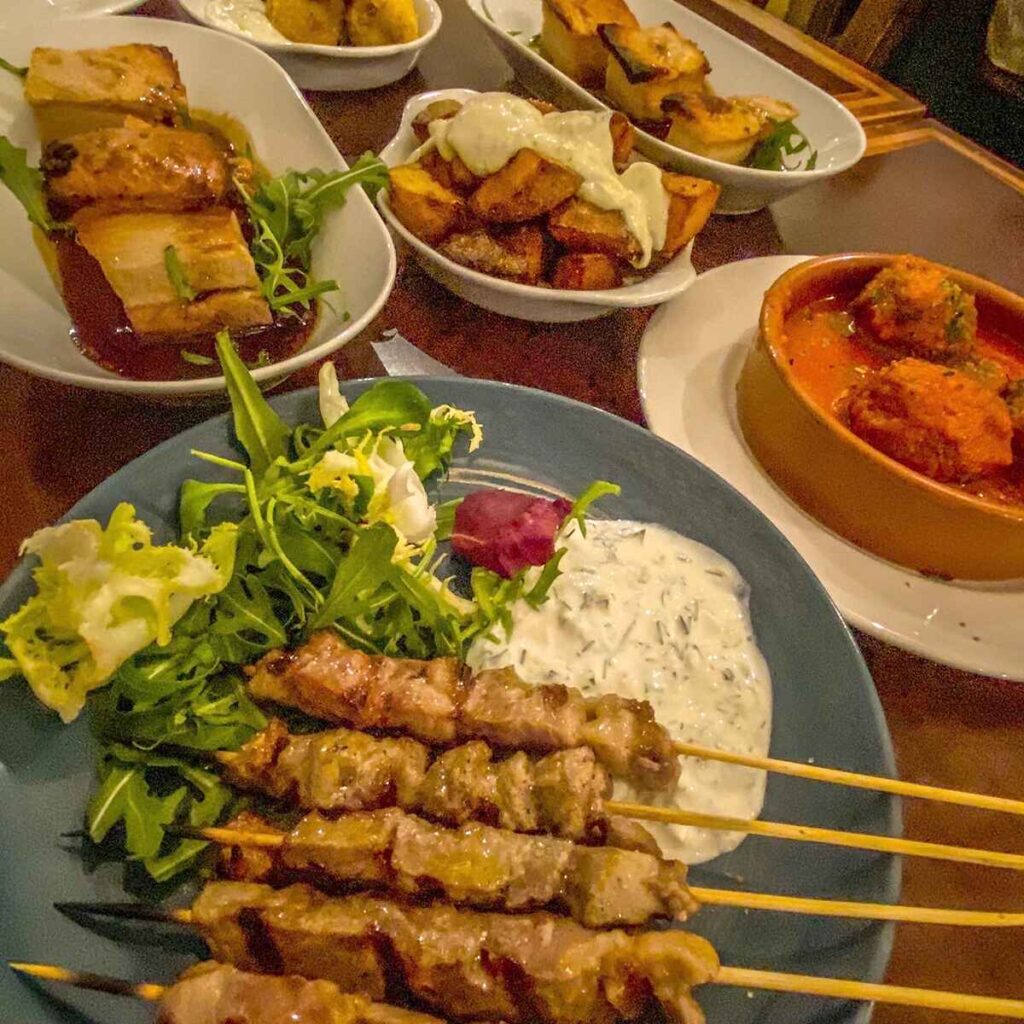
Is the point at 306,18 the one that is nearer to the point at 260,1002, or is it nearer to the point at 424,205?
the point at 424,205

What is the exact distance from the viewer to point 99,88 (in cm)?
231

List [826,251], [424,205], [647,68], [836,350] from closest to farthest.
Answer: [424,205] < [836,350] < [647,68] < [826,251]

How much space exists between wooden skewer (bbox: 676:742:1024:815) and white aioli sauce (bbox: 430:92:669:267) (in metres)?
1.39

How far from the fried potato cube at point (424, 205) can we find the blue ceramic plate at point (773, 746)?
1.78ft

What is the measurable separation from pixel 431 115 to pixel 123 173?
0.90 meters

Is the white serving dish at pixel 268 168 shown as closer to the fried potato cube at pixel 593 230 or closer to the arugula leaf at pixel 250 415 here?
the arugula leaf at pixel 250 415

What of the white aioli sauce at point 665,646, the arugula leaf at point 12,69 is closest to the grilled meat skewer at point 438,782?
the white aioli sauce at point 665,646

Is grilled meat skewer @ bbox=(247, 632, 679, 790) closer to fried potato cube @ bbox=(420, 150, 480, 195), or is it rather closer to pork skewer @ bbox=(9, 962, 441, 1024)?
pork skewer @ bbox=(9, 962, 441, 1024)

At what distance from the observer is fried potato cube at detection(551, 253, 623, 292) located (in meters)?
2.36

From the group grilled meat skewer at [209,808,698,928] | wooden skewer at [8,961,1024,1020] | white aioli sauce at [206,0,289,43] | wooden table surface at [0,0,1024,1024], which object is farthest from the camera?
white aioli sauce at [206,0,289,43]

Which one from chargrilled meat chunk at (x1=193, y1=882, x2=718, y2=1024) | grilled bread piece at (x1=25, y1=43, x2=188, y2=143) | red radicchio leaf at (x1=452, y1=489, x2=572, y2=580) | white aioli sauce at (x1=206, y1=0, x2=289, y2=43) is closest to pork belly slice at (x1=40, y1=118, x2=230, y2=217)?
grilled bread piece at (x1=25, y1=43, x2=188, y2=143)

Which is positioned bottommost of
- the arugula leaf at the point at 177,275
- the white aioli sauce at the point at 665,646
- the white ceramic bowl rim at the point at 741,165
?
the white aioli sauce at the point at 665,646

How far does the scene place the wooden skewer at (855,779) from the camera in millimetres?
1523

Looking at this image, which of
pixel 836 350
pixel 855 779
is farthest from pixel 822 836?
pixel 836 350
